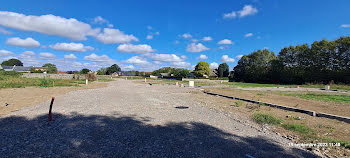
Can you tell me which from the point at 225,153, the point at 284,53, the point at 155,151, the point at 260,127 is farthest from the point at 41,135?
the point at 284,53

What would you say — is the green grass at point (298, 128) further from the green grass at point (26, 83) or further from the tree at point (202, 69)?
the tree at point (202, 69)

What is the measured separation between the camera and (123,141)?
455cm

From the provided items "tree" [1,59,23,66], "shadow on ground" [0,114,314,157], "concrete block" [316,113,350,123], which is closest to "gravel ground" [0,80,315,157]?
"shadow on ground" [0,114,314,157]

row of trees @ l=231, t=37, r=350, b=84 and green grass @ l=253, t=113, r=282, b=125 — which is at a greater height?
row of trees @ l=231, t=37, r=350, b=84

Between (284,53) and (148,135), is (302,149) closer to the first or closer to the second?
(148,135)

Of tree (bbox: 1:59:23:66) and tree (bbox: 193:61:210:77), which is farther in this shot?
tree (bbox: 1:59:23:66)

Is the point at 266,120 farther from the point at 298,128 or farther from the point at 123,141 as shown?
the point at 123,141

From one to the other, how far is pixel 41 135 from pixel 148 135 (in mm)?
3266

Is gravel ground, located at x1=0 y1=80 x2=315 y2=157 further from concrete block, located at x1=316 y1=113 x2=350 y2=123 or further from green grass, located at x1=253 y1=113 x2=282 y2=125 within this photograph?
concrete block, located at x1=316 y1=113 x2=350 y2=123

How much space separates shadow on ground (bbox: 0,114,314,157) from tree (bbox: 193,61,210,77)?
6675cm

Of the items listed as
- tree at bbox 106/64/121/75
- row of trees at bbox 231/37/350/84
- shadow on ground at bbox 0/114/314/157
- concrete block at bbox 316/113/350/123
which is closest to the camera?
shadow on ground at bbox 0/114/314/157

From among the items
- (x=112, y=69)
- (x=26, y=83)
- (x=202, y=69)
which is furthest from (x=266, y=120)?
Answer: (x=112, y=69)

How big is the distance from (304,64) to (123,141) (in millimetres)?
50471

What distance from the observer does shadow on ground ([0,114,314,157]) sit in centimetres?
388
